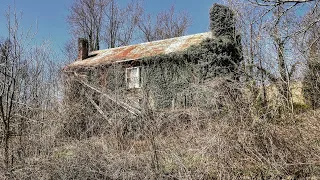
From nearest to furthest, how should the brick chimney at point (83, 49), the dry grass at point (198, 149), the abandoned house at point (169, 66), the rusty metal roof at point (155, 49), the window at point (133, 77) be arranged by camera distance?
the dry grass at point (198, 149) → the abandoned house at point (169, 66) → the window at point (133, 77) → the rusty metal roof at point (155, 49) → the brick chimney at point (83, 49)

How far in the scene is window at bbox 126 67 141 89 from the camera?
17094mm

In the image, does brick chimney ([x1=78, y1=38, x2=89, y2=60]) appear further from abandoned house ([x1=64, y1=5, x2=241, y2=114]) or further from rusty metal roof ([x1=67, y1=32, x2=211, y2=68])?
abandoned house ([x1=64, y1=5, x2=241, y2=114])

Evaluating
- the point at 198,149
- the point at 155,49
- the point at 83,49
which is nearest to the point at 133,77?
the point at 155,49

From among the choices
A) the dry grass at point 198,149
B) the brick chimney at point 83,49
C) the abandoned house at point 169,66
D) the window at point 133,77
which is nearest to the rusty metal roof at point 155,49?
the abandoned house at point 169,66

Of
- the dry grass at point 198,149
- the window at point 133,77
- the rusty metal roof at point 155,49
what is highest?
the rusty metal roof at point 155,49

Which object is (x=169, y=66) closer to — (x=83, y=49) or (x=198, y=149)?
(x=83, y=49)

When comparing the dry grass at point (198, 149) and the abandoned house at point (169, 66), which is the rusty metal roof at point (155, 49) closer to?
the abandoned house at point (169, 66)

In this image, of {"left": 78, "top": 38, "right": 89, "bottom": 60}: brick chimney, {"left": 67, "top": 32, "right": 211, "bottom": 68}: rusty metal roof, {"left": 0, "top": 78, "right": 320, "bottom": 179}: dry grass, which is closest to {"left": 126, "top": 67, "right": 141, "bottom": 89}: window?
{"left": 67, "top": 32, "right": 211, "bottom": 68}: rusty metal roof

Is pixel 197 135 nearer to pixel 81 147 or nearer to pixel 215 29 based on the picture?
pixel 81 147

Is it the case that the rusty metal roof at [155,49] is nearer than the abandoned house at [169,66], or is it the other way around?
the abandoned house at [169,66]

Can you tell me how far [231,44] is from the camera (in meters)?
16.0

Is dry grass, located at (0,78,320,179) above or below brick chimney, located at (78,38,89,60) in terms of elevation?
below

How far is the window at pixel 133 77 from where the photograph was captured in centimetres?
1709

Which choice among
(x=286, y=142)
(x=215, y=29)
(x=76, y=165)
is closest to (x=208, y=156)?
(x=286, y=142)
